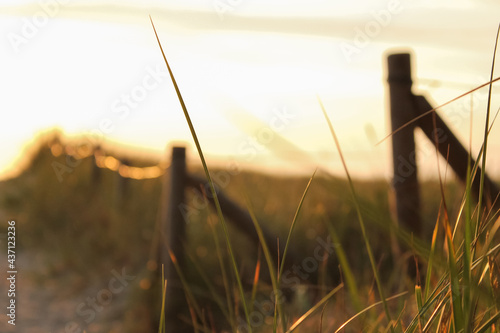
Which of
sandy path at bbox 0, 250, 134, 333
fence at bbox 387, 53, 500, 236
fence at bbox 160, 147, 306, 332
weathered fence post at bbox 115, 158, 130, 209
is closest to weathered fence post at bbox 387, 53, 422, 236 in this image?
fence at bbox 387, 53, 500, 236

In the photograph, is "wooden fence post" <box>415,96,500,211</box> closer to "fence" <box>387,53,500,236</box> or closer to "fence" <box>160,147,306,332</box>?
"fence" <box>387,53,500,236</box>

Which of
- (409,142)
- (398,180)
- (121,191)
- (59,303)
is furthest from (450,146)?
(121,191)

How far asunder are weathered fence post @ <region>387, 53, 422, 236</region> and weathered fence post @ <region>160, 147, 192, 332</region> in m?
1.57

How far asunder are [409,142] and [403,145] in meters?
0.04

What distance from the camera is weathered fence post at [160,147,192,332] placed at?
12.6 ft

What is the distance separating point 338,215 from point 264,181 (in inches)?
114

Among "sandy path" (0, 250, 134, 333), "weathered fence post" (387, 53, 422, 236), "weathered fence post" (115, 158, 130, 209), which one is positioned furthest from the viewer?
"weathered fence post" (115, 158, 130, 209)

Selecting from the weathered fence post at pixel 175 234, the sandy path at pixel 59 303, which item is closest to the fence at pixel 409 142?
the weathered fence post at pixel 175 234

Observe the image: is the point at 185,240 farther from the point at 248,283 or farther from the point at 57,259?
the point at 57,259

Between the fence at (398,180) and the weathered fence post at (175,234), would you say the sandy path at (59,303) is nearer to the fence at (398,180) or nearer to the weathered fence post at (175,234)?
the weathered fence post at (175,234)

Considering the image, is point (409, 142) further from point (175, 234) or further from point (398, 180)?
point (175, 234)

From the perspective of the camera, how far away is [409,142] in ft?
9.49

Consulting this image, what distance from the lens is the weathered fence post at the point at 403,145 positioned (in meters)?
2.86

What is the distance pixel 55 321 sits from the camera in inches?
195
